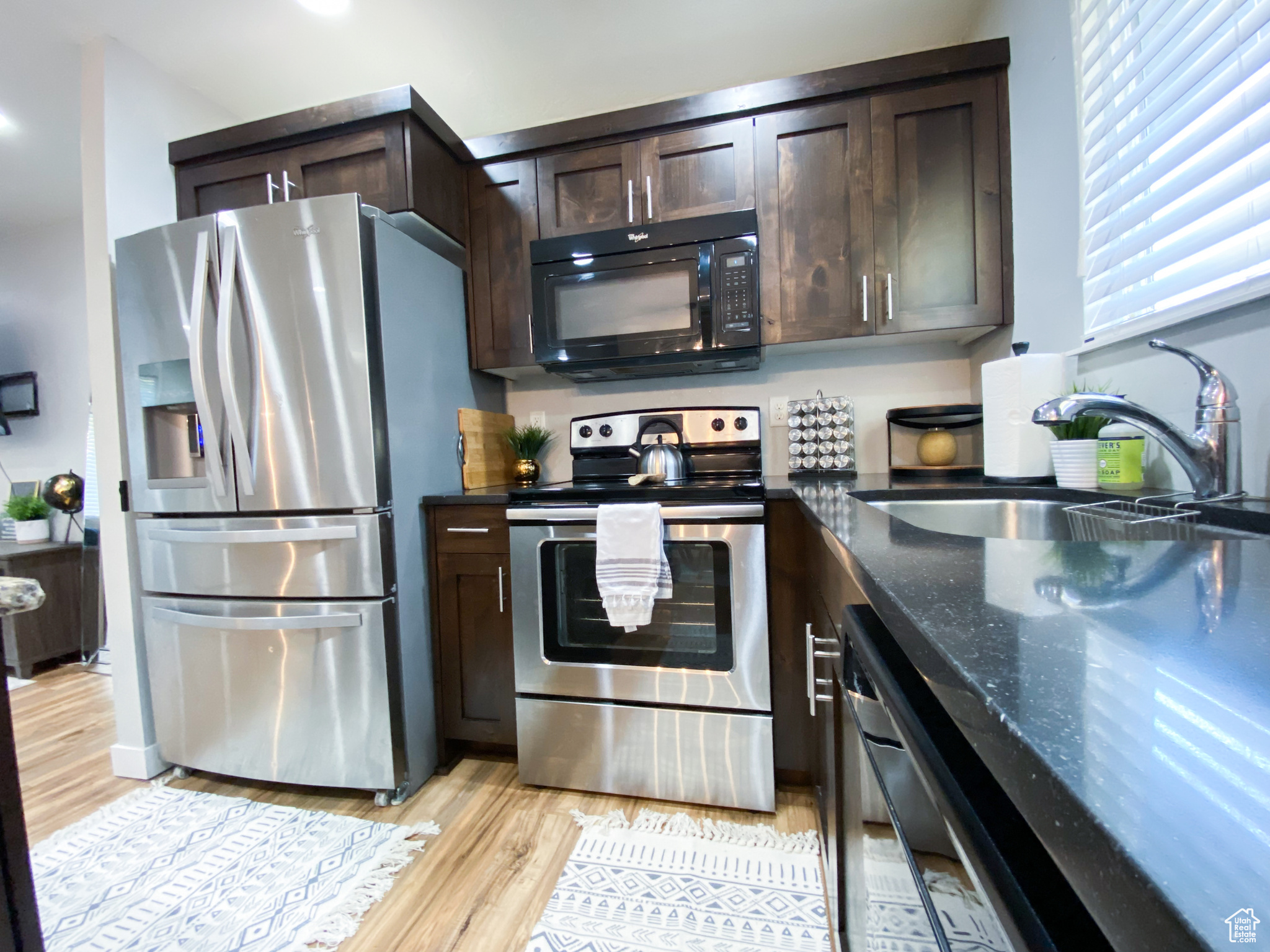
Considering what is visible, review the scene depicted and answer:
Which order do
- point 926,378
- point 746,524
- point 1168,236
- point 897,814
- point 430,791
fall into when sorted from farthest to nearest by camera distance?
point 926,378
point 430,791
point 746,524
point 1168,236
point 897,814

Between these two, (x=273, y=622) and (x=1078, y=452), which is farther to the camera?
(x=273, y=622)

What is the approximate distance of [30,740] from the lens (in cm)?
213

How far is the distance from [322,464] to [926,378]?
2.18 m

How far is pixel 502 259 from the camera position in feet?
6.81

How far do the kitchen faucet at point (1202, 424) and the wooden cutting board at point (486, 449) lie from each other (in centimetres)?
178

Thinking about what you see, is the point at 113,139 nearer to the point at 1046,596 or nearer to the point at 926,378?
the point at 1046,596

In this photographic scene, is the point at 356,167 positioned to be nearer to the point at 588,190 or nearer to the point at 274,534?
the point at 588,190

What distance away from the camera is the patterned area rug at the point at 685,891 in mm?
1178

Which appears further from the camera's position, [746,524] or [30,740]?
[30,740]

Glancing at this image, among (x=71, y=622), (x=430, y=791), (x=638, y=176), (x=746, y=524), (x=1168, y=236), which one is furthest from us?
(x=71, y=622)

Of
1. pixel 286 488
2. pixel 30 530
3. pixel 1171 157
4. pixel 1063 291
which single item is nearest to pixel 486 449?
pixel 286 488

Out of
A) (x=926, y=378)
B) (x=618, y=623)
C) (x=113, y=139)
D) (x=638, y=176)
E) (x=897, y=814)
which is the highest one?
(x=113, y=139)

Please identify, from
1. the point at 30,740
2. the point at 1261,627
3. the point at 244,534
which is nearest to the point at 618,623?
the point at 244,534

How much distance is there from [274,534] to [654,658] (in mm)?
1228
